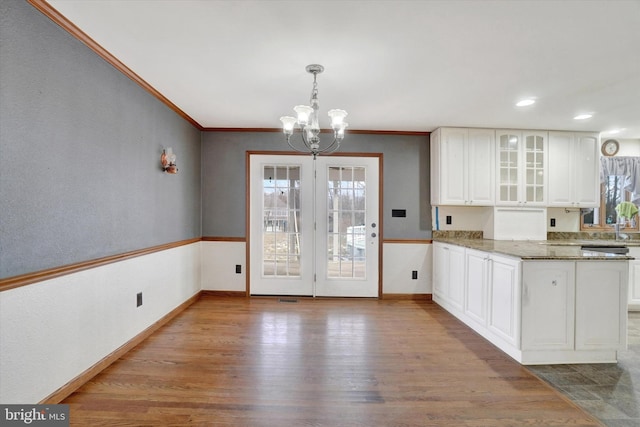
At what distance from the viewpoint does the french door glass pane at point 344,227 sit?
448 centimetres

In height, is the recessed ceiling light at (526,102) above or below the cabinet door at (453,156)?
above

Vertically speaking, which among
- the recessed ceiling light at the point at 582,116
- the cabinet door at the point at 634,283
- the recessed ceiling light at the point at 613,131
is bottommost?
the cabinet door at the point at 634,283

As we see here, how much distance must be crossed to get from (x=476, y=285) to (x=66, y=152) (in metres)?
3.63

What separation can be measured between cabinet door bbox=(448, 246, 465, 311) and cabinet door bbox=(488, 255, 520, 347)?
23.6 inches

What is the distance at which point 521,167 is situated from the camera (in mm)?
4203

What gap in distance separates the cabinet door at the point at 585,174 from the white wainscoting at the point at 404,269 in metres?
2.11

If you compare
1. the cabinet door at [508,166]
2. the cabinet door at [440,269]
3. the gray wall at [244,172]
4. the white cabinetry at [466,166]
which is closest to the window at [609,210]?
the cabinet door at [508,166]

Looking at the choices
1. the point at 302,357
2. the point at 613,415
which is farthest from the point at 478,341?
the point at 302,357

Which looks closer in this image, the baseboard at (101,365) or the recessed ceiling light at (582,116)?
the baseboard at (101,365)

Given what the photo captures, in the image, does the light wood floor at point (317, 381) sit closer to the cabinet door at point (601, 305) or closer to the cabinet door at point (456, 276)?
the cabinet door at point (456, 276)

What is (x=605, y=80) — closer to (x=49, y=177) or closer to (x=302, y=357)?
(x=302, y=357)

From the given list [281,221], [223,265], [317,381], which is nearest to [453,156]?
[281,221]

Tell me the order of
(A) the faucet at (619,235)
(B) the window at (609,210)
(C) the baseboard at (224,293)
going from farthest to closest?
(B) the window at (609,210) → (C) the baseboard at (224,293) → (A) the faucet at (619,235)

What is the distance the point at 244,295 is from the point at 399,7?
152 inches
